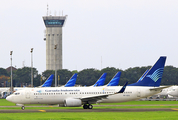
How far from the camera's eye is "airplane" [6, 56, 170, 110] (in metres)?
52.6

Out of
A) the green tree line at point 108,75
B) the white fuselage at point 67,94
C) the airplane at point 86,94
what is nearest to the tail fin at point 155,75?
the airplane at point 86,94

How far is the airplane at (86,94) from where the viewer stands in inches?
Answer: 2069

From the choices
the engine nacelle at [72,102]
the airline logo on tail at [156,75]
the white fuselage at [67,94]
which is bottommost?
the engine nacelle at [72,102]

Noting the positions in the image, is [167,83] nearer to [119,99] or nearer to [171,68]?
[171,68]

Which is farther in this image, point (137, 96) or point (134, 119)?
point (137, 96)

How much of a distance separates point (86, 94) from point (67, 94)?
2.78m

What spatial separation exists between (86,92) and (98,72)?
142 metres

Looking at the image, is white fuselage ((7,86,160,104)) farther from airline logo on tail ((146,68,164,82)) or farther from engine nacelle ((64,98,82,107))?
airline logo on tail ((146,68,164,82))

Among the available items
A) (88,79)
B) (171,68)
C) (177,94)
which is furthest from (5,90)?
(171,68)

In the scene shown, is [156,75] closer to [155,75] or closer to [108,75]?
[155,75]

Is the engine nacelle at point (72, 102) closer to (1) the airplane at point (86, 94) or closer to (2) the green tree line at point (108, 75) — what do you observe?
(1) the airplane at point (86, 94)

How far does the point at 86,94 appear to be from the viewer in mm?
53562

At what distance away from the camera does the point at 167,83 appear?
179 m

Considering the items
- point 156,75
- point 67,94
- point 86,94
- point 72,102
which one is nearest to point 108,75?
point 156,75
